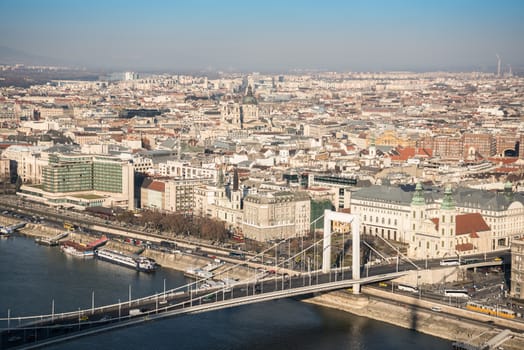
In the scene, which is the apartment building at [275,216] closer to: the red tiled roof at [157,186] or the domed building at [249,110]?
the red tiled roof at [157,186]

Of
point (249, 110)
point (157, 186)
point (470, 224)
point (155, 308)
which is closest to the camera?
point (155, 308)

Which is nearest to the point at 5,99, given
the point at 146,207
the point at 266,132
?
the point at 266,132

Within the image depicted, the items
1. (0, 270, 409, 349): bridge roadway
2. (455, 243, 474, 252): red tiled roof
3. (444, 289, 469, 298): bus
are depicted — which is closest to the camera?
(0, 270, 409, 349): bridge roadway

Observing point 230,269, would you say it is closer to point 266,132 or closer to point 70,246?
point 70,246

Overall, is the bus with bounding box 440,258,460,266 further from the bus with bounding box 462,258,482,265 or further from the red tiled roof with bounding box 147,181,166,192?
the red tiled roof with bounding box 147,181,166,192

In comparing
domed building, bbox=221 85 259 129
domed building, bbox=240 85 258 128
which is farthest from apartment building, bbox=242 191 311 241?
domed building, bbox=240 85 258 128

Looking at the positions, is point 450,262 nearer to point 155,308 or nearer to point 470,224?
point 470,224

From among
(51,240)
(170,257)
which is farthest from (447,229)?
(51,240)
